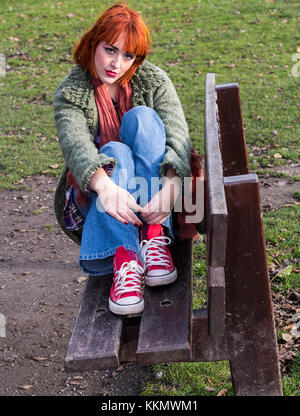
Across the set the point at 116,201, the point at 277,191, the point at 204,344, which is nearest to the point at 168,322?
the point at 204,344

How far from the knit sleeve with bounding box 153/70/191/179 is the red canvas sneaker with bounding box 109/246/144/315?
0.43 metres

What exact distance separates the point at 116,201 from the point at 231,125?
126cm

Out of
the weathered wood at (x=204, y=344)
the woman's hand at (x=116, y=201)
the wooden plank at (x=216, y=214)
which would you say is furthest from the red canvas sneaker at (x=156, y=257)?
the wooden plank at (x=216, y=214)

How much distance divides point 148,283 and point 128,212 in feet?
0.99

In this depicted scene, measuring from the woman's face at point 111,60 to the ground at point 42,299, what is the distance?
1419mm

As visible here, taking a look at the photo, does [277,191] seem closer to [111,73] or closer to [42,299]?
[42,299]

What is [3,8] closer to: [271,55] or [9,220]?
[271,55]

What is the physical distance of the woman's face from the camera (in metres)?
2.78

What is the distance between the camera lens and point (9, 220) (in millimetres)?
5406

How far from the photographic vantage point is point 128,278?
2.26 meters

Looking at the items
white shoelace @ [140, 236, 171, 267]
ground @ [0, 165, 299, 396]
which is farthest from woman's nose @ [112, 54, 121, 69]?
ground @ [0, 165, 299, 396]

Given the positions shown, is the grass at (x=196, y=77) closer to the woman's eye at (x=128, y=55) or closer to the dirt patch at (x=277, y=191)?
the dirt patch at (x=277, y=191)

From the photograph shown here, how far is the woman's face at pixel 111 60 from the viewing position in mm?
2777

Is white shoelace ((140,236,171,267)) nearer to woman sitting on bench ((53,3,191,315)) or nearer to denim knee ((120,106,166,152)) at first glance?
woman sitting on bench ((53,3,191,315))
